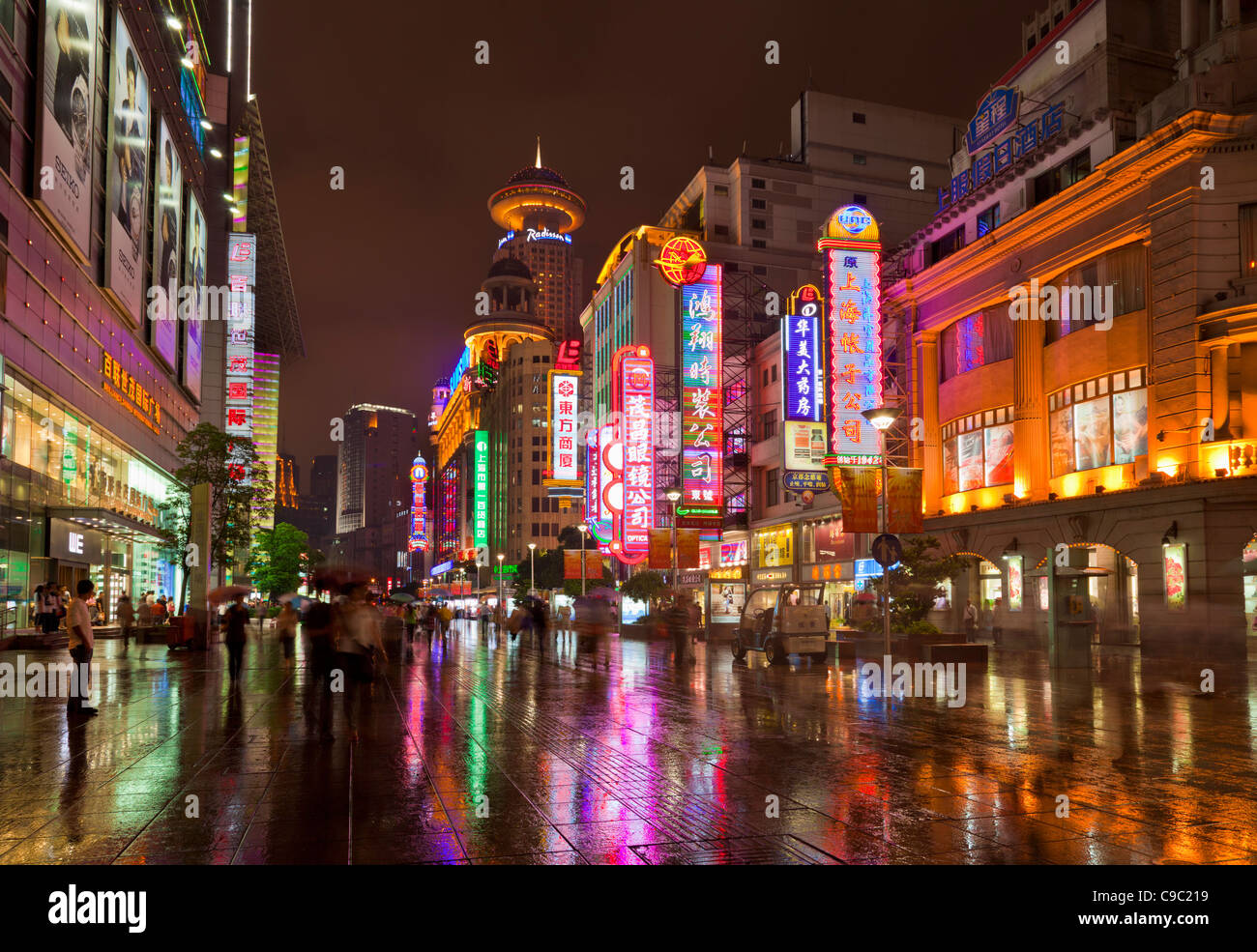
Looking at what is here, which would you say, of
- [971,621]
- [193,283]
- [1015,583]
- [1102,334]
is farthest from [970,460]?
[193,283]

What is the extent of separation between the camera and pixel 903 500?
933 inches

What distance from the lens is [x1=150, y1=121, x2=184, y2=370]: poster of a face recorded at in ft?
162

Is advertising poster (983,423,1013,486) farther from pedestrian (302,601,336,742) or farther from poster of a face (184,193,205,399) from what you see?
poster of a face (184,193,205,399)

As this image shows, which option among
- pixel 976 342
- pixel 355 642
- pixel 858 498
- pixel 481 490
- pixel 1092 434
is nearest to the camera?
pixel 355 642

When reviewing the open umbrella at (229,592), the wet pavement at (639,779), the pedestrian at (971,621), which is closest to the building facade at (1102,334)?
the pedestrian at (971,621)

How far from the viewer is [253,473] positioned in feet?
141

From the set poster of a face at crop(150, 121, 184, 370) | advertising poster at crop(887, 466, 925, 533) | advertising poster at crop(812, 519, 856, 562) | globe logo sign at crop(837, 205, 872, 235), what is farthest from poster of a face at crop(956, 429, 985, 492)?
poster of a face at crop(150, 121, 184, 370)

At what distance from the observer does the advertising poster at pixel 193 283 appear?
58.4 metres

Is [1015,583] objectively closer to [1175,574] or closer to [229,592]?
[1175,574]

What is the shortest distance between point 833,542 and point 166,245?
37986 millimetres

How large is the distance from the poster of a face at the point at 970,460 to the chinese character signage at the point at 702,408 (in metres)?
15.6

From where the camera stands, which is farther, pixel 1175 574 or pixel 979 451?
pixel 979 451
